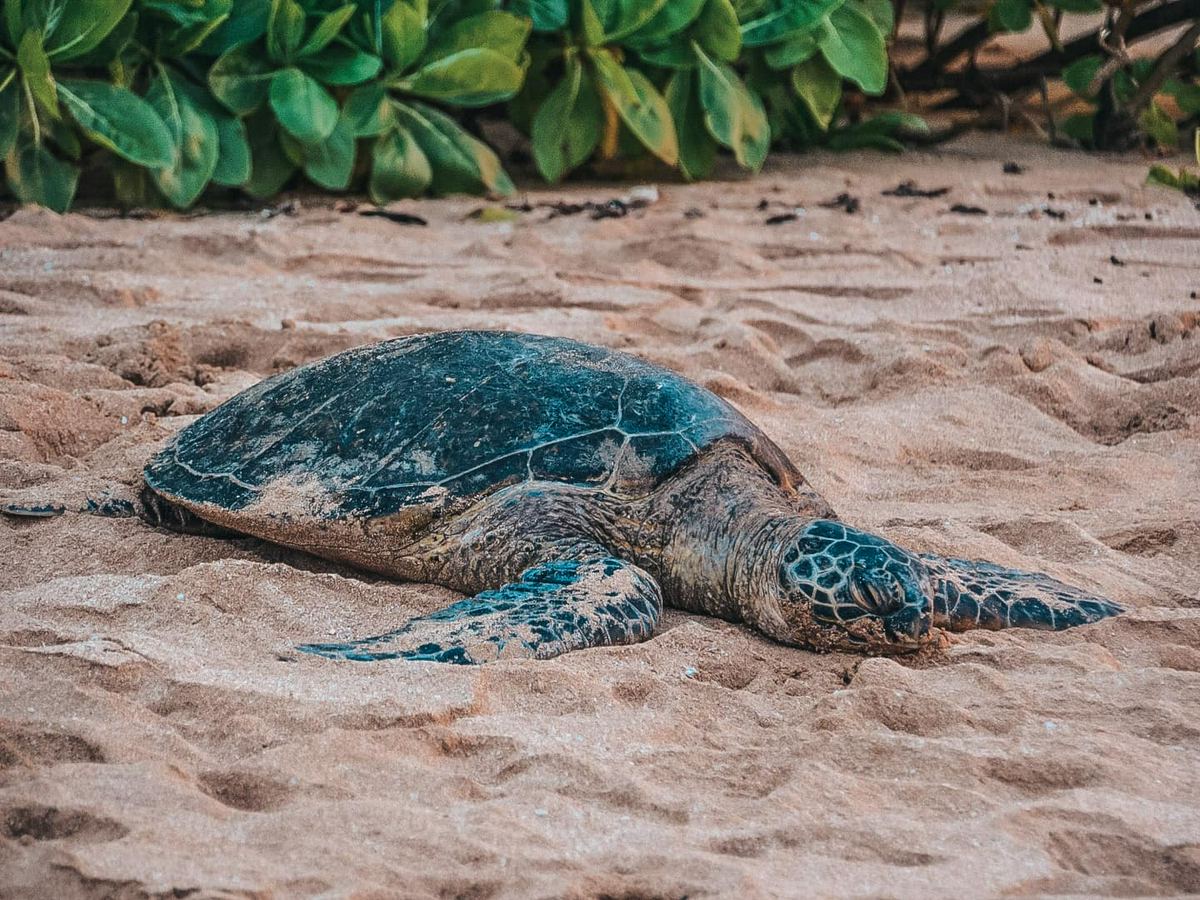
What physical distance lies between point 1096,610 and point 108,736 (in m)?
1.83

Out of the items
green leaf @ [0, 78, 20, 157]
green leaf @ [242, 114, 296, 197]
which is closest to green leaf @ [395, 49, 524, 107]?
green leaf @ [242, 114, 296, 197]

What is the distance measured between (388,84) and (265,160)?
0.67 metres

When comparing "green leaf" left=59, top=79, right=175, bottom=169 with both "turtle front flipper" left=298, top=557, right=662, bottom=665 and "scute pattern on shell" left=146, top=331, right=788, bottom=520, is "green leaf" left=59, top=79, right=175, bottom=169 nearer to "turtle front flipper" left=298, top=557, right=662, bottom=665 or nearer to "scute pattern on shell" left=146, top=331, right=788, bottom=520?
"scute pattern on shell" left=146, top=331, right=788, bottom=520

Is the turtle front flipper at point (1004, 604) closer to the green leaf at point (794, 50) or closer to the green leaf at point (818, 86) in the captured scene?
the green leaf at point (794, 50)

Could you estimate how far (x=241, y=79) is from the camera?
600cm

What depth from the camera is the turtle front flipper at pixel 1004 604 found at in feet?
8.66

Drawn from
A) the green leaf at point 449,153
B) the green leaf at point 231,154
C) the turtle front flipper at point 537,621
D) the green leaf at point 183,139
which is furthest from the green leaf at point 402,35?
the turtle front flipper at point 537,621

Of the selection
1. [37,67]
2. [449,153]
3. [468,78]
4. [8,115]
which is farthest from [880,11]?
[8,115]

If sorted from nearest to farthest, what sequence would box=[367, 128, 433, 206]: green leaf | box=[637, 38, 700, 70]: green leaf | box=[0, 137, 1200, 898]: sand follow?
box=[0, 137, 1200, 898]: sand < box=[367, 128, 433, 206]: green leaf < box=[637, 38, 700, 70]: green leaf

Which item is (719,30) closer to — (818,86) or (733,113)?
(733,113)

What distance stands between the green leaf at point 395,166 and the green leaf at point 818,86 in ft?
6.68

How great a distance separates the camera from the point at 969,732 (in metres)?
2.15

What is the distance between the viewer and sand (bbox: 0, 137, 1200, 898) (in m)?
1.71

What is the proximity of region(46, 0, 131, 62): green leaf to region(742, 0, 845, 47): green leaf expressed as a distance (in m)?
3.02
